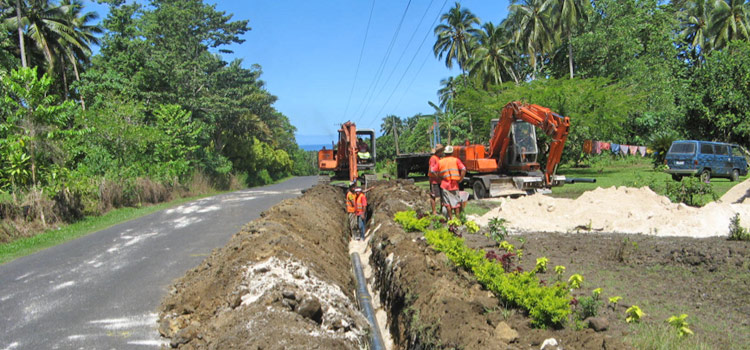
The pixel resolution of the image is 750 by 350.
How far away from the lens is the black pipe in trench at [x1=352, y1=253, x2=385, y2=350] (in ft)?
18.7

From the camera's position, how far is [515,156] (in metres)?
16.2

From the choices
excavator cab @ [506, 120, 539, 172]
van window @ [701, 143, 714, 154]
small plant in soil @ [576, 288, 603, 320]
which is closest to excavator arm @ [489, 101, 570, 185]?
excavator cab @ [506, 120, 539, 172]

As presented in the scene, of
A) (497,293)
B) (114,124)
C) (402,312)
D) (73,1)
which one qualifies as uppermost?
(73,1)

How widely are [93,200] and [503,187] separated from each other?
15485mm

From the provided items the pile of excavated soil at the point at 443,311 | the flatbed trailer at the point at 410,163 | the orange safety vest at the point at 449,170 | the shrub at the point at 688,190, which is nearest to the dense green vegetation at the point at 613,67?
the flatbed trailer at the point at 410,163

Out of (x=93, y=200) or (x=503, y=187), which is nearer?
(x=503, y=187)

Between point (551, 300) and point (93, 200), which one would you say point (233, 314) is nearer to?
point (551, 300)

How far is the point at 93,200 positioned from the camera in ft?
62.7

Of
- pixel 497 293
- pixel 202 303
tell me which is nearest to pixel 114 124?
pixel 202 303

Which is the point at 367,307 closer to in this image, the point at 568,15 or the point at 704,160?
the point at 704,160

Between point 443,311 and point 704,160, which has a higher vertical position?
point 704,160

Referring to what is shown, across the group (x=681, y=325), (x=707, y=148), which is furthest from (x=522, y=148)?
(x=681, y=325)

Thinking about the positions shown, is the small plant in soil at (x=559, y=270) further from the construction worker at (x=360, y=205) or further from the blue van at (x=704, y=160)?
the blue van at (x=704, y=160)

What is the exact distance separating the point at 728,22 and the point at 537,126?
37.8 m
